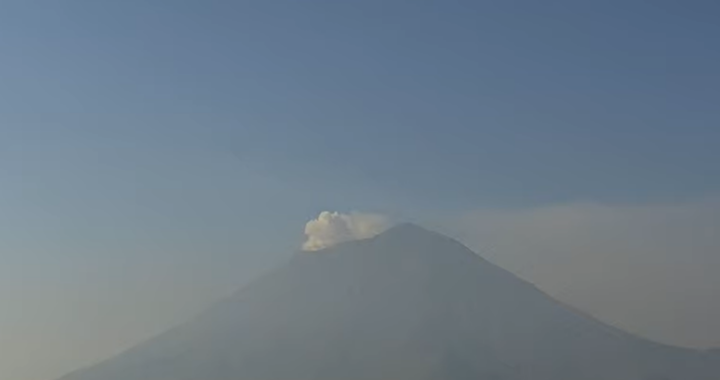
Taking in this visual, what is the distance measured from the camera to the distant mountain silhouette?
101 metres

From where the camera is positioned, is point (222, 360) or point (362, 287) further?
point (362, 287)

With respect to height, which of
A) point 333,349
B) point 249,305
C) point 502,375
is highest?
point 249,305

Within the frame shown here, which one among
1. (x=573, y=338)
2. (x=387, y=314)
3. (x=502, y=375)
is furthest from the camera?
(x=387, y=314)

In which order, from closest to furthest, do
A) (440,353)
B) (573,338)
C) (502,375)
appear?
(502,375)
(440,353)
(573,338)

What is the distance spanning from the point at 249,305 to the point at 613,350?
35003 mm

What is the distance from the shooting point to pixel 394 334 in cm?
11500

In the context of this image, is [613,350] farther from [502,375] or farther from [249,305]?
[249,305]

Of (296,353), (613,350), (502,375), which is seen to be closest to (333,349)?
(296,353)

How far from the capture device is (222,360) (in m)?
104

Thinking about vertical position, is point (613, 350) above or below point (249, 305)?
below

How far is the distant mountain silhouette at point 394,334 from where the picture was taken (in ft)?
330

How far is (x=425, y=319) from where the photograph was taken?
386 feet

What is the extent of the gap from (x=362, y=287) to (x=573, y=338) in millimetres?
23136

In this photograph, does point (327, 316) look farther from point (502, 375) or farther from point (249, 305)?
point (502, 375)
